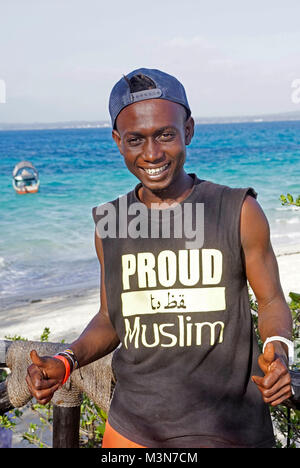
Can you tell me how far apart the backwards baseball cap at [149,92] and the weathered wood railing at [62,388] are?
1193mm

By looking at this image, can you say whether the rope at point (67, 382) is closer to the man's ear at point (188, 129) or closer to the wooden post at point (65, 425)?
the wooden post at point (65, 425)

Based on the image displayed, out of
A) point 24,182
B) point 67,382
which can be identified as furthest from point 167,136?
point 24,182

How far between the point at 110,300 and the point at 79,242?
1964cm

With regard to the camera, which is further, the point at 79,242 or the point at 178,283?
the point at 79,242

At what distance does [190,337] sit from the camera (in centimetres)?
195

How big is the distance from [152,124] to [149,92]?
111 millimetres

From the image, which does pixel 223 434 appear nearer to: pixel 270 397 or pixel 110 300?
pixel 270 397

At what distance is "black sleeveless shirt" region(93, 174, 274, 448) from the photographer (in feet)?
6.28

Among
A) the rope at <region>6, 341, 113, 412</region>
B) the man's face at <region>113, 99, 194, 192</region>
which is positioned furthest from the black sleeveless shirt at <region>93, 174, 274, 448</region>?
the rope at <region>6, 341, 113, 412</region>

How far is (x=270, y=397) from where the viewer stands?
1.64m

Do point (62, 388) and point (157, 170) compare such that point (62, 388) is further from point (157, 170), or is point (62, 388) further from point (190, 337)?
point (157, 170)
